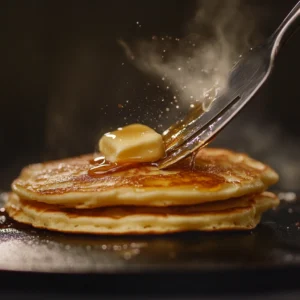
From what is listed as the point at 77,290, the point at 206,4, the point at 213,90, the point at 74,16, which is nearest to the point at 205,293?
the point at 77,290

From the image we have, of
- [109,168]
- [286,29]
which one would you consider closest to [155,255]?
[109,168]

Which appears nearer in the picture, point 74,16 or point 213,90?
point 213,90

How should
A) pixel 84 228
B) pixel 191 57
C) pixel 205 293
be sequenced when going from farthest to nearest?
pixel 191 57, pixel 84 228, pixel 205 293

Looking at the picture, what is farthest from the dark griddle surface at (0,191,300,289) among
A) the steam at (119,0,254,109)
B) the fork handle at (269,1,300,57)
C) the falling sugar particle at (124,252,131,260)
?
the steam at (119,0,254,109)

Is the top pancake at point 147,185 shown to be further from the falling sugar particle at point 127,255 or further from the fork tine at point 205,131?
the falling sugar particle at point 127,255

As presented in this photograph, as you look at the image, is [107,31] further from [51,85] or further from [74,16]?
[51,85]

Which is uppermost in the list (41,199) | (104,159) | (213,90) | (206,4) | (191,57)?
(206,4)
